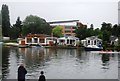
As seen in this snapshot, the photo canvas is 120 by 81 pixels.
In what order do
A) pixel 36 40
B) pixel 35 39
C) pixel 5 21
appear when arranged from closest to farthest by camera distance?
1. pixel 35 39
2. pixel 36 40
3. pixel 5 21

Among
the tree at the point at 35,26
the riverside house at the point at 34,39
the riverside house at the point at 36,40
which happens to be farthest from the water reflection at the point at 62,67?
the tree at the point at 35,26

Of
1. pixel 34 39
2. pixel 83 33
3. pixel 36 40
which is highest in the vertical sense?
pixel 83 33

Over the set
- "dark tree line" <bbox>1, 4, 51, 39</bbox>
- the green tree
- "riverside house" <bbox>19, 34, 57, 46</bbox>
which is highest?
"dark tree line" <bbox>1, 4, 51, 39</bbox>

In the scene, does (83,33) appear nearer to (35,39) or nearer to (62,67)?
(35,39)

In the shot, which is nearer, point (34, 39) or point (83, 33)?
point (34, 39)

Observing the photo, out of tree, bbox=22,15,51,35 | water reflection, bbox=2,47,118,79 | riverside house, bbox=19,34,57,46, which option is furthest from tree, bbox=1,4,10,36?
water reflection, bbox=2,47,118,79

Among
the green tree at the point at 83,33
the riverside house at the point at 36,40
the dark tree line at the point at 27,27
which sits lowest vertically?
the riverside house at the point at 36,40

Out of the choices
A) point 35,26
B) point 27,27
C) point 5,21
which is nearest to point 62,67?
point 35,26

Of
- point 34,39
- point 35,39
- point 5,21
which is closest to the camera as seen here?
point 34,39

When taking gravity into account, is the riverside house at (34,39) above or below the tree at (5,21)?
below

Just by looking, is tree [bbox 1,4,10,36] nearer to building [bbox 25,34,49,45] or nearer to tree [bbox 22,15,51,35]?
tree [bbox 22,15,51,35]

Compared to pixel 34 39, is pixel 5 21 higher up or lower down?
higher up

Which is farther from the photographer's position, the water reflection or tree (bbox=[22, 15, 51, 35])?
tree (bbox=[22, 15, 51, 35])

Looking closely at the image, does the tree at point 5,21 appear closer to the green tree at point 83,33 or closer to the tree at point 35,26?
the tree at point 35,26
